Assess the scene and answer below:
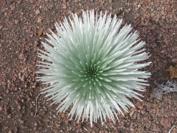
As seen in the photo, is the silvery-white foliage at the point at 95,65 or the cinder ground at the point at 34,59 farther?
the cinder ground at the point at 34,59

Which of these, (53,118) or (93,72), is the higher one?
(93,72)

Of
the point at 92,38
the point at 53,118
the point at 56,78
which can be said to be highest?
the point at 92,38

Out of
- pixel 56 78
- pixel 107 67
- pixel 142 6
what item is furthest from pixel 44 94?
pixel 142 6

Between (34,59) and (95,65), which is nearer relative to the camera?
(95,65)

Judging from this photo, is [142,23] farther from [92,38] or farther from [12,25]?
[12,25]

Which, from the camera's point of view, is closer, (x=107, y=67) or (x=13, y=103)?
(x=107, y=67)

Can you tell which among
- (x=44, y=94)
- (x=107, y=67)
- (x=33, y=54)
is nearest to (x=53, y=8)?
(x=33, y=54)

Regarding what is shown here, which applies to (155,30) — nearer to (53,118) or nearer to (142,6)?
(142,6)

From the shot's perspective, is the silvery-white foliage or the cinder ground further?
the cinder ground
